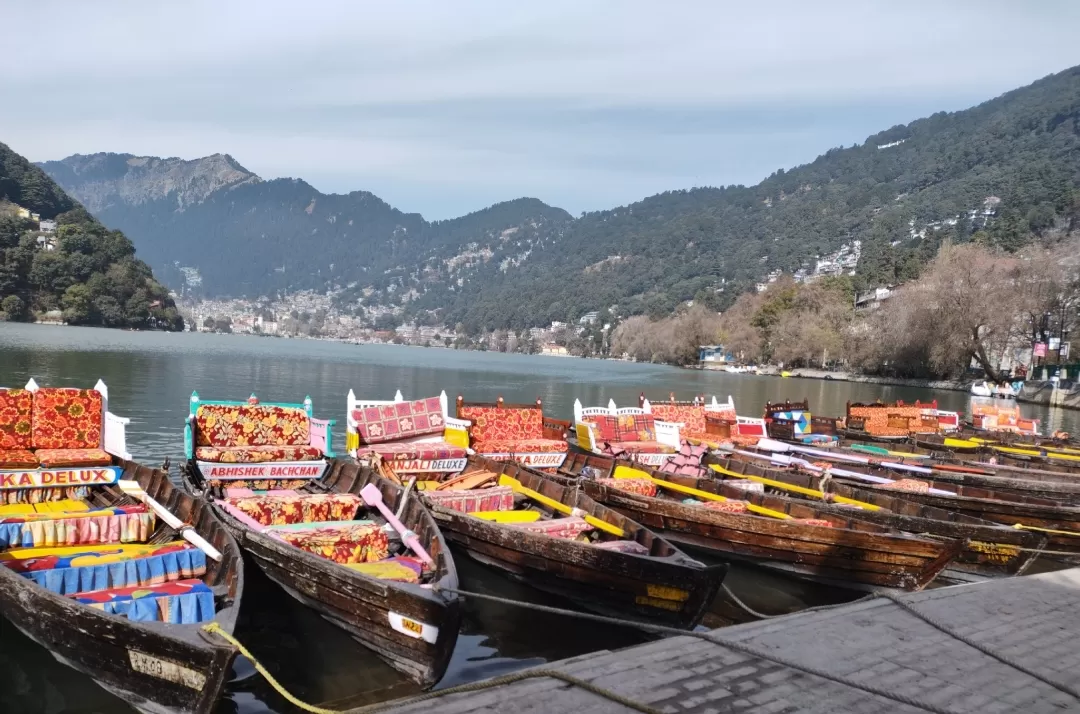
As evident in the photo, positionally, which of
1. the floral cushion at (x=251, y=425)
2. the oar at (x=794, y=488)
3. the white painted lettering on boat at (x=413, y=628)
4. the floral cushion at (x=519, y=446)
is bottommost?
the white painted lettering on boat at (x=413, y=628)

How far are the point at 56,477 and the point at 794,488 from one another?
12.0 m

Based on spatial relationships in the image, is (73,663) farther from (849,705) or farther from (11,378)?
(11,378)

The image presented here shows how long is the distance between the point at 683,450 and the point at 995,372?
67863mm

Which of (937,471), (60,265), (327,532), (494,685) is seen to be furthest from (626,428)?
(60,265)

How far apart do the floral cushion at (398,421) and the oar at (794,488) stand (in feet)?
19.6

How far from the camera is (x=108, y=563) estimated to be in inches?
285

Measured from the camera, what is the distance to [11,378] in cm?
3703

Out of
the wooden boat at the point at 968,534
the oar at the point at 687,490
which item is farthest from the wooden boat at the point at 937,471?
the wooden boat at the point at 968,534

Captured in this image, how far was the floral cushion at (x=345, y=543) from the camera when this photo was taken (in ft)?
27.9

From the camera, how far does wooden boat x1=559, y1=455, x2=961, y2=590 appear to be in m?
10.0

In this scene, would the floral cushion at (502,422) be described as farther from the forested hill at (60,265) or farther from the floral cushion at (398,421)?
the forested hill at (60,265)

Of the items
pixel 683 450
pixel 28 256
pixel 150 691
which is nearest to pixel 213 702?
pixel 150 691

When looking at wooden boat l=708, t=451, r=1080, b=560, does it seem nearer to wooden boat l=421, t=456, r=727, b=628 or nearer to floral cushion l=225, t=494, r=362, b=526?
wooden boat l=421, t=456, r=727, b=628

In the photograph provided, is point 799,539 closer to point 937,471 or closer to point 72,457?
point 937,471
